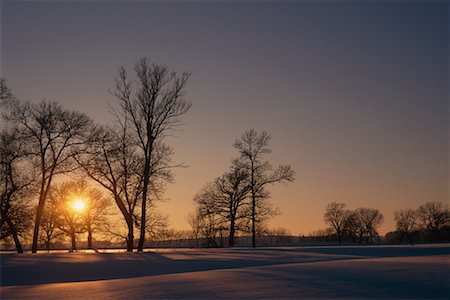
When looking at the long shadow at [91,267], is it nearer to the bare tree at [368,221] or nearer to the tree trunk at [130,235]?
the tree trunk at [130,235]

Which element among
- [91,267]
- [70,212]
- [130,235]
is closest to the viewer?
[91,267]

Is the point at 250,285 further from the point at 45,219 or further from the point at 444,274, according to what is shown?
the point at 45,219

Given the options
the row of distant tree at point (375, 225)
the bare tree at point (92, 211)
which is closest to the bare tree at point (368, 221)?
the row of distant tree at point (375, 225)

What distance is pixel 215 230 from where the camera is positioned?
5203 centimetres

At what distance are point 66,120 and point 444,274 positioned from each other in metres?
26.4

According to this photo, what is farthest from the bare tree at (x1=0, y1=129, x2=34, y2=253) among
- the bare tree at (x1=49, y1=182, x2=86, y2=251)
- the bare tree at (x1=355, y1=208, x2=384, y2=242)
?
the bare tree at (x1=355, y1=208, x2=384, y2=242)

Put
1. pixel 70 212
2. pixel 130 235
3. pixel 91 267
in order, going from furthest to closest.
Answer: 1. pixel 70 212
2. pixel 130 235
3. pixel 91 267

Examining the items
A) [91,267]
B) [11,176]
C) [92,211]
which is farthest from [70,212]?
[91,267]

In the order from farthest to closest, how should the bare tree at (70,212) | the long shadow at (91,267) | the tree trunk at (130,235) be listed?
1. the bare tree at (70,212)
2. the tree trunk at (130,235)
3. the long shadow at (91,267)

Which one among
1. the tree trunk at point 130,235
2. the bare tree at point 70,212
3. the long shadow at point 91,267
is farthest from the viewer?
the bare tree at point 70,212

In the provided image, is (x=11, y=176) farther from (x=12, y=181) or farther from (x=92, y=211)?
(x=92, y=211)

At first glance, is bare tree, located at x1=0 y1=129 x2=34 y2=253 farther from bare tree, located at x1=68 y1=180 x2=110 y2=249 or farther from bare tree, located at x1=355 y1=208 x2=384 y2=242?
Result: bare tree, located at x1=355 y1=208 x2=384 y2=242

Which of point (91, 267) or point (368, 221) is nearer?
point (91, 267)

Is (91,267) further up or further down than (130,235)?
further down
